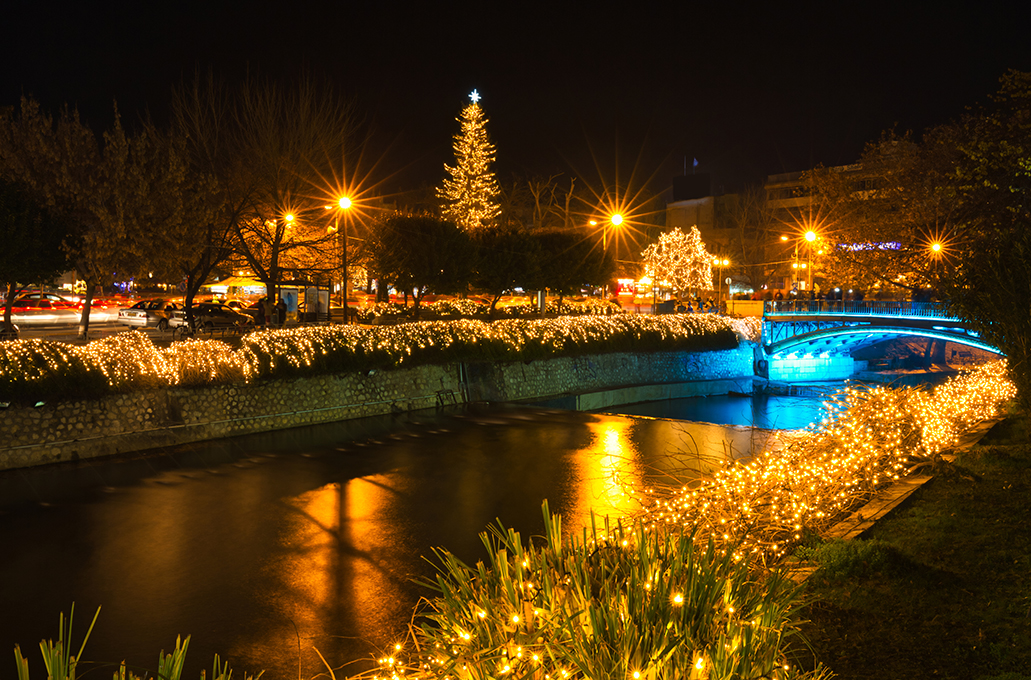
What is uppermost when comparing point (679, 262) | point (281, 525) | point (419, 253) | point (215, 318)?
point (679, 262)

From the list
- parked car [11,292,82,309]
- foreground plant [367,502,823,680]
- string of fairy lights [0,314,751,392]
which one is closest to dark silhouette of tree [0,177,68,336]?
string of fairy lights [0,314,751,392]

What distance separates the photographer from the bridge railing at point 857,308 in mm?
36156

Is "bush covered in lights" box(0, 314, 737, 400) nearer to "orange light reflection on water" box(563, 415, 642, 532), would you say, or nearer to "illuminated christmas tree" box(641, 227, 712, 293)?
"orange light reflection on water" box(563, 415, 642, 532)

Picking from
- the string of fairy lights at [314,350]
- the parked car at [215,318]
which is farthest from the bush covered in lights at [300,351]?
the parked car at [215,318]

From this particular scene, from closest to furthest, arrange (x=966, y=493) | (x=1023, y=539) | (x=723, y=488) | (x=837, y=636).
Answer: (x=837, y=636) < (x=1023, y=539) < (x=723, y=488) < (x=966, y=493)

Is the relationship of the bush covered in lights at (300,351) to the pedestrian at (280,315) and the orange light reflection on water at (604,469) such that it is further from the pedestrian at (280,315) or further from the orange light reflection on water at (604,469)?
the pedestrian at (280,315)

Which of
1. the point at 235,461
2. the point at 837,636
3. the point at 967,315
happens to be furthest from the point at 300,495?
the point at 967,315

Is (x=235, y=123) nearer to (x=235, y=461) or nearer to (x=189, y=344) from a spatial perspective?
(x=189, y=344)

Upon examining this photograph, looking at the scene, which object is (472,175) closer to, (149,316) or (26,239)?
(149,316)

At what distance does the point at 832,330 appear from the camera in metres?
41.3

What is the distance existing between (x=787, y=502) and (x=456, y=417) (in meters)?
17.9

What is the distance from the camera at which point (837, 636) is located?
5.61m

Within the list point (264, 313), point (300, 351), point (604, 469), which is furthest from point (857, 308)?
point (264, 313)

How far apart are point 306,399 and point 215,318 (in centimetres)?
1420
